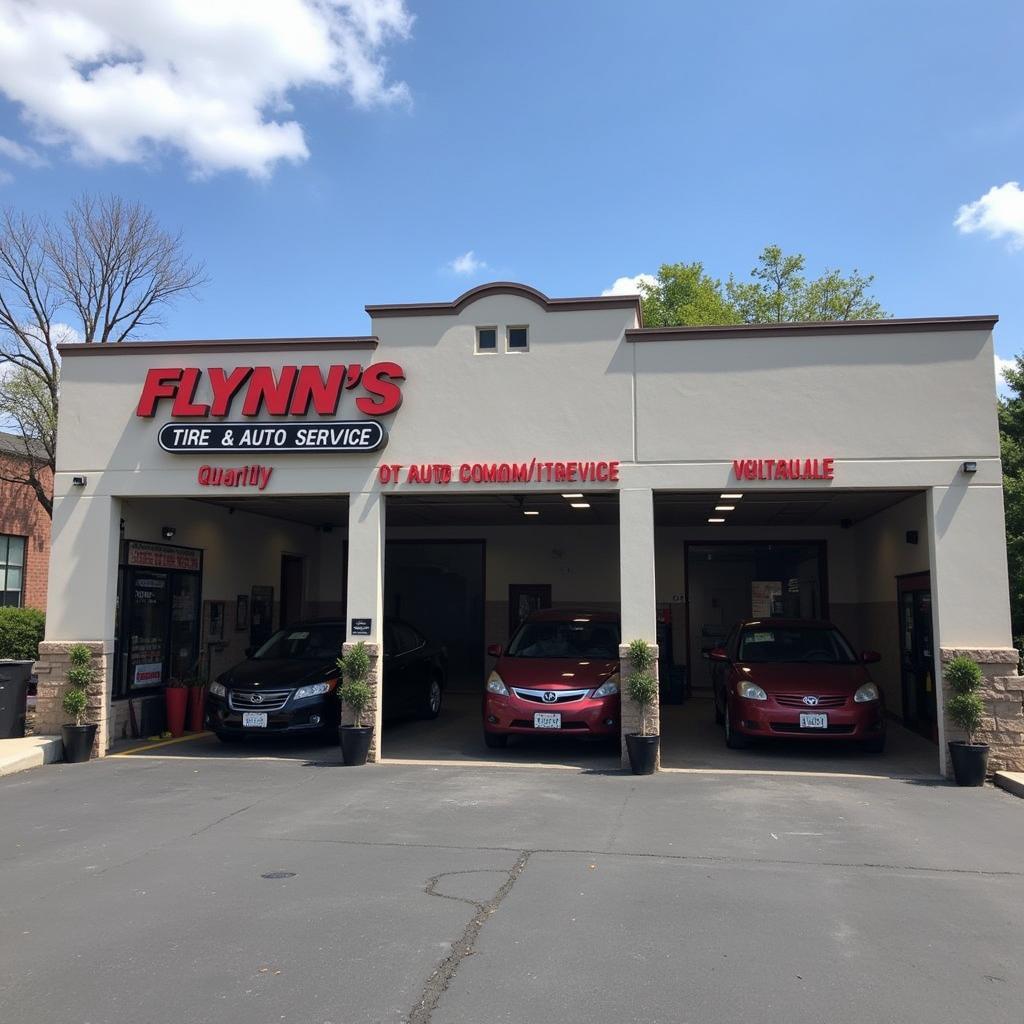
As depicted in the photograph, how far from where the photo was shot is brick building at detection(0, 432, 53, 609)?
21969 mm

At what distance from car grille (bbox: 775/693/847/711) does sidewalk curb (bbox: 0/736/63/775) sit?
28.1ft

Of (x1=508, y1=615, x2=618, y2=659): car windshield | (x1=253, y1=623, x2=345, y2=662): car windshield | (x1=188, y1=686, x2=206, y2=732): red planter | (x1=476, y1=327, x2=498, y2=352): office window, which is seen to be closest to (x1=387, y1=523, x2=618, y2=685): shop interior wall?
(x1=253, y1=623, x2=345, y2=662): car windshield

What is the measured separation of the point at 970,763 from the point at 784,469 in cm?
363

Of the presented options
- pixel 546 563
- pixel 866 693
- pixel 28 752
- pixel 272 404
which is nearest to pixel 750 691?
pixel 866 693

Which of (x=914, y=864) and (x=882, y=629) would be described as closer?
(x=914, y=864)

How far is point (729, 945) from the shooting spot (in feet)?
16.0

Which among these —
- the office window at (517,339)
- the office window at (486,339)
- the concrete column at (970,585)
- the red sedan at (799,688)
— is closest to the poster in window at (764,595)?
the red sedan at (799,688)

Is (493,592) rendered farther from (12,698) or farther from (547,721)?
(12,698)

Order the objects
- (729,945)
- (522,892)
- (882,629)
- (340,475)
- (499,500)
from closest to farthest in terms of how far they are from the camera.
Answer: (729,945) → (522,892) → (340,475) → (499,500) → (882,629)

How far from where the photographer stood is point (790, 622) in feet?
41.3

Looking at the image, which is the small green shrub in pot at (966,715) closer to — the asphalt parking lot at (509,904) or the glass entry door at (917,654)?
the asphalt parking lot at (509,904)

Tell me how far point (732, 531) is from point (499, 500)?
19.7 feet

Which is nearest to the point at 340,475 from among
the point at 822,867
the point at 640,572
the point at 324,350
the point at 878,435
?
A: the point at 324,350

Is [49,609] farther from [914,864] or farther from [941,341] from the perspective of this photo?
[941,341]
